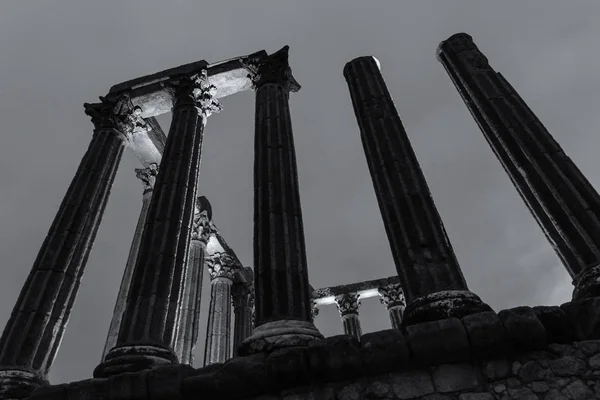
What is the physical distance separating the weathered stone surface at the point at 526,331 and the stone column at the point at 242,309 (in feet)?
55.8

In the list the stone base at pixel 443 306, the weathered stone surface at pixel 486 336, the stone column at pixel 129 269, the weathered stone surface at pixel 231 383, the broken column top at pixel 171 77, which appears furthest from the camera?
the broken column top at pixel 171 77

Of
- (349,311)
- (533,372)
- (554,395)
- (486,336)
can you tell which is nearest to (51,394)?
(486,336)

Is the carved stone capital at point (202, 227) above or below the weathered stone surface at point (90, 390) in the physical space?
above

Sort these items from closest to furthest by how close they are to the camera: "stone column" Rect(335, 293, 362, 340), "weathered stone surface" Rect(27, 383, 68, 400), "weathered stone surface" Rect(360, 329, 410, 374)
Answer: "weathered stone surface" Rect(360, 329, 410, 374) < "weathered stone surface" Rect(27, 383, 68, 400) < "stone column" Rect(335, 293, 362, 340)

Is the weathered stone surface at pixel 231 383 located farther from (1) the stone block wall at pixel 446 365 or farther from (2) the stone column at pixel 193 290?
(2) the stone column at pixel 193 290

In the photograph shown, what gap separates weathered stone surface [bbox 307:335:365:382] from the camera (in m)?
6.35

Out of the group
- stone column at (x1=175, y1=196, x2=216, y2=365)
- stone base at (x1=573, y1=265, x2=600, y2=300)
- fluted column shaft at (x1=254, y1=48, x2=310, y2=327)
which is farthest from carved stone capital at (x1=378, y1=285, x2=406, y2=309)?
stone base at (x1=573, y1=265, x2=600, y2=300)

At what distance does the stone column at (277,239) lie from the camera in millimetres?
8312

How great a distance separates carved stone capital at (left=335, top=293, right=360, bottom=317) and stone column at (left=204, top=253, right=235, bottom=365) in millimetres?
8012

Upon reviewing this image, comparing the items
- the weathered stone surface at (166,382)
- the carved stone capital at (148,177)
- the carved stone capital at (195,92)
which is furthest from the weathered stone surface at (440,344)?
the carved stone capital at (148,177)

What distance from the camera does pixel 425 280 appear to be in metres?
8.08

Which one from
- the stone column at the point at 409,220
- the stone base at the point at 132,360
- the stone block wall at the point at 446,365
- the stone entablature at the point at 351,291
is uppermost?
the stone entablature at the point at 351,291

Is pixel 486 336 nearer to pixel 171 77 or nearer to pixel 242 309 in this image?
pixel 171 77

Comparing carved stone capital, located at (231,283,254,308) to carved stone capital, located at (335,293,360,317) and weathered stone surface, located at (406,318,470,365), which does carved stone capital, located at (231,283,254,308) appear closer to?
carved stone capital, located at (335,293,360,317)
